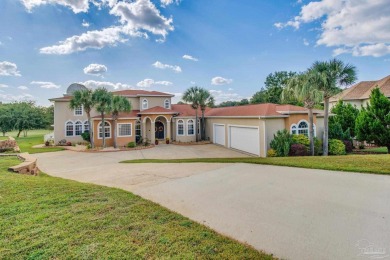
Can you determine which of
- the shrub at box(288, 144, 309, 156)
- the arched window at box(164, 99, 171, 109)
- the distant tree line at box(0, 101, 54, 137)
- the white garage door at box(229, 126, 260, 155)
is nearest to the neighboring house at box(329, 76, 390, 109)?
the shrub at box(288, 144, 309, 156)

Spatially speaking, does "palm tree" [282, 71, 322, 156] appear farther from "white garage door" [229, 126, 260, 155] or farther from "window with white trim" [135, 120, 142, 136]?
"window with white trim" [135, 120, 142, 136]

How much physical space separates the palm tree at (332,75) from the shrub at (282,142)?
3.56 meters

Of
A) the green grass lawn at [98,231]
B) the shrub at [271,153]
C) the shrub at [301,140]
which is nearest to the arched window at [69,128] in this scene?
the green grass lawn at [98,231]

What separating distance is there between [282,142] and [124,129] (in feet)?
56.9

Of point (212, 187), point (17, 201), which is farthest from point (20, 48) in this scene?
point (212, 187)

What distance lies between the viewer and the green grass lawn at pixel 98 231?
10.6ft

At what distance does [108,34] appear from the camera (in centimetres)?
1895

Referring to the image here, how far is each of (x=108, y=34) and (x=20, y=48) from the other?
7.50m

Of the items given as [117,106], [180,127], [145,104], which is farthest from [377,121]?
[145,104]

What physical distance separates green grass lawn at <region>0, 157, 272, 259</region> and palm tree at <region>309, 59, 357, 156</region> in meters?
14.8

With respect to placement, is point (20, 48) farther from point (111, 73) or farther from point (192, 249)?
point (192, 249)

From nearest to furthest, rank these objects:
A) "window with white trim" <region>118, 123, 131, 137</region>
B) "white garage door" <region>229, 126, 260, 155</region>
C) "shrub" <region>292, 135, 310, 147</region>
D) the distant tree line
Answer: "shrub" <region>292, 135, 310, 147</region> < "white garage door" <region>229, 126, 260, 155</region> < "window with white trim" <region>118, 123, 131, 137</region> < the distant tree line

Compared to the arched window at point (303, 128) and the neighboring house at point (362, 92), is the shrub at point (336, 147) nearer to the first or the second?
the arched window at point (303, 128)

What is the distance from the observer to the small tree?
16.0 m
